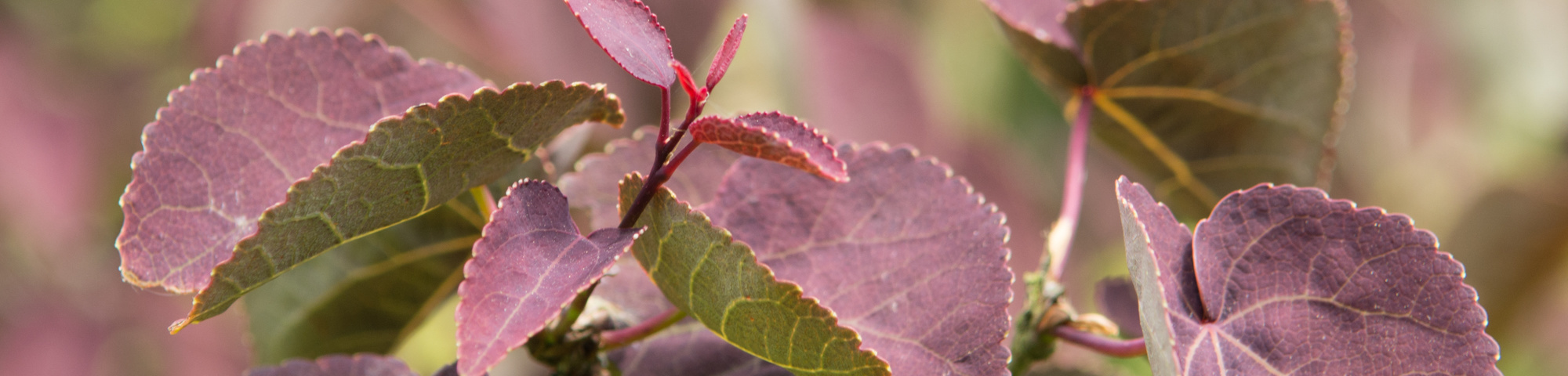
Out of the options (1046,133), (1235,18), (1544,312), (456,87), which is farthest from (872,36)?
(1544,312)

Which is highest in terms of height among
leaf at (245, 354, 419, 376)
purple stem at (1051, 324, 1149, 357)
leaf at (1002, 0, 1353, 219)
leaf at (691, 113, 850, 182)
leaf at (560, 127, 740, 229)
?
leaf at (1002, 0, 1353, 219)

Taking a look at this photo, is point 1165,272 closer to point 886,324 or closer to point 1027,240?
point 886,324

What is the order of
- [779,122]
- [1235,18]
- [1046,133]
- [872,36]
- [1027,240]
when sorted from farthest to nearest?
[1046,133], [872,36], [1027,240], [1235,18], [779,122]

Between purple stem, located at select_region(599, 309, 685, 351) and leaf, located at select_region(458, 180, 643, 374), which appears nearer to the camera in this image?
leaf, located at select_region(458, 180, 643, 374)

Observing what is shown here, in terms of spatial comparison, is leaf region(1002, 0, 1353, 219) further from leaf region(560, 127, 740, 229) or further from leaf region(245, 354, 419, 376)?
leaf region(245, 354, 419, 376)

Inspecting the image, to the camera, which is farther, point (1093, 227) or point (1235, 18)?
point (1093, 227)

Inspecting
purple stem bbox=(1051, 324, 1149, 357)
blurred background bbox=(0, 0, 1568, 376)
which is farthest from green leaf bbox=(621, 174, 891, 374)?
blurred background bbox=(0, 0, 1568, 376)

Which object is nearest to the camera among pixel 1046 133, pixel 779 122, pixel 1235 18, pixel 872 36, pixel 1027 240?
pixel 779 122

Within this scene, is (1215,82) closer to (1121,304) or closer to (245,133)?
(1121,304)
